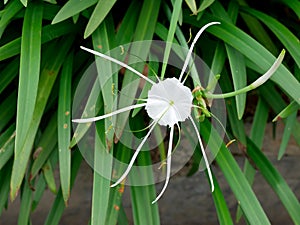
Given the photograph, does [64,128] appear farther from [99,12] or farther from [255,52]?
[255,52]

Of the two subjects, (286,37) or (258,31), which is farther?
(258,31)

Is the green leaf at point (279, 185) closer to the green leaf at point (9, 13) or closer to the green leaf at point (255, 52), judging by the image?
the green leaf at point (255, 52)

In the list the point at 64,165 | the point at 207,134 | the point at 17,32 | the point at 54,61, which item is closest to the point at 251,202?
the point at 207,134

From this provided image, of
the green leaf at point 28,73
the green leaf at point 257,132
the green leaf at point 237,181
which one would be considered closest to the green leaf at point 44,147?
the green leaf at point 28,73

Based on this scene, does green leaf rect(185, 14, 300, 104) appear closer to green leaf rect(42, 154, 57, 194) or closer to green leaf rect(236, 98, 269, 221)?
green leaf rect(236, 98, 269, 221)

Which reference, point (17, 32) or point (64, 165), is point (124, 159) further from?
point (17, 32)

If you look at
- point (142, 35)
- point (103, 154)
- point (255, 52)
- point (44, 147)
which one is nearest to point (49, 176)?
point (44, 147)
